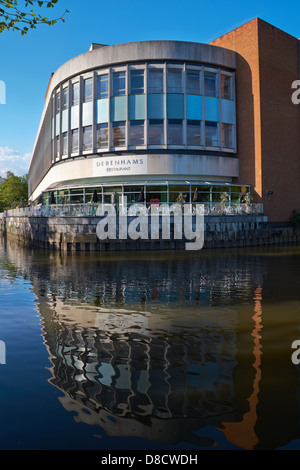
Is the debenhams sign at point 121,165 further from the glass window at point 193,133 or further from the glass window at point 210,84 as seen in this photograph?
the glass window at point 210,84

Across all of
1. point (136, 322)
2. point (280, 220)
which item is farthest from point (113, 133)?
point (136, 322)

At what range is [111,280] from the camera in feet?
50.9

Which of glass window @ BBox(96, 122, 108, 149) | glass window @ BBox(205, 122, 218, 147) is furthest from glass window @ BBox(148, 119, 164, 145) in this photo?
glass window @ BBox(205, 122, 218, 147)

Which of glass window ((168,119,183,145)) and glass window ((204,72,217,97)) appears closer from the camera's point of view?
glass window ((168,119,183,145))

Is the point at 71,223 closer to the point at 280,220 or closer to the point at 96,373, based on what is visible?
the point at 280,220

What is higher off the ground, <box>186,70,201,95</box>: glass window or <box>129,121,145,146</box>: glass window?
<box>186,70,201,95</box>: glass window

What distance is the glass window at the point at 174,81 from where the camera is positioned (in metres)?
37.4

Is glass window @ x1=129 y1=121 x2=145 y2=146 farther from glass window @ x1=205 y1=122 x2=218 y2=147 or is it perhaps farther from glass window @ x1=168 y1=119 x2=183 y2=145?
glass window @ x1=205 y1=122 x2=218 y2=147

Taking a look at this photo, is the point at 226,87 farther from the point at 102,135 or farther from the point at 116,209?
the point at 116,209

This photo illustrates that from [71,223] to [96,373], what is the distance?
946 inches

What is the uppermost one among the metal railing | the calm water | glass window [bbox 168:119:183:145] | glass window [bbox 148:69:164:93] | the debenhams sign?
glass window [bbox 148:69:164:93]

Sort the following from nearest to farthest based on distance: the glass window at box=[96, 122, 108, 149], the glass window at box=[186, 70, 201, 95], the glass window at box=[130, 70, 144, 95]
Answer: the glass window at box=[130, 70, 144, 95], the glass window at box=[186, 70, 201, 95], the glass window at box=[96, 122, 108, 149]

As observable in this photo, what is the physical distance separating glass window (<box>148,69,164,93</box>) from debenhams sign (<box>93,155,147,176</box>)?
20.8 feet

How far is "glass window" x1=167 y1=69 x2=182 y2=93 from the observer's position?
3744cm
